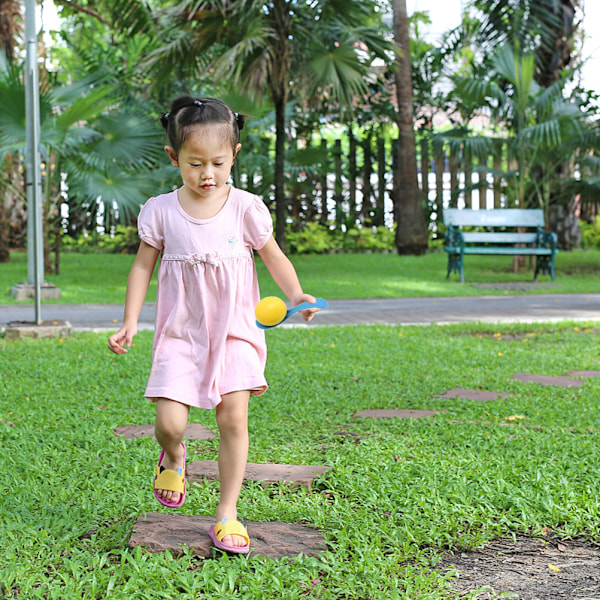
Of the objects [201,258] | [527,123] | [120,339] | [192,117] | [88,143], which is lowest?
[120,339]

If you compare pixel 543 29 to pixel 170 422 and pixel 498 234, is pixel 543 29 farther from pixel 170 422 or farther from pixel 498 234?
pixel 170 422

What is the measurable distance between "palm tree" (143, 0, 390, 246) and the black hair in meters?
9.28

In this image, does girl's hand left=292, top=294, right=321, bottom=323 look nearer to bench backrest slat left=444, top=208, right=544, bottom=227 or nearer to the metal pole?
the metal pole

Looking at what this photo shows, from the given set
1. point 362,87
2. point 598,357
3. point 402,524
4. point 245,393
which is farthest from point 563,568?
point 362,87

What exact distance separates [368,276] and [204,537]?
9998 millimetres

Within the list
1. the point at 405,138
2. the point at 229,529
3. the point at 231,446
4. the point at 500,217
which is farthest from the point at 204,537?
the point at 405,138

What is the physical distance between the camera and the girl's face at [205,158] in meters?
2.16

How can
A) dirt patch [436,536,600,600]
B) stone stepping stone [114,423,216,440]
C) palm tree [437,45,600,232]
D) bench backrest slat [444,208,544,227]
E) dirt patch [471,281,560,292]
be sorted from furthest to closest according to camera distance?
bench backrest slat [444,208,544,227] → palm tree [437,45,600,232] → dirt patch [471,281,560,292] → stone stepping stone [114,423,216,440] → dirt patch [436,536,600,600]

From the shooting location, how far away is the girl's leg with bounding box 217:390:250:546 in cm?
218

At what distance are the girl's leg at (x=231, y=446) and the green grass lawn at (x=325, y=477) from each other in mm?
163

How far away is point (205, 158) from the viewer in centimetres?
218

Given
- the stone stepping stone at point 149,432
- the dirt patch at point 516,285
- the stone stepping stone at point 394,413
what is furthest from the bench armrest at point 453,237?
the stone stepping stone at point 149,432

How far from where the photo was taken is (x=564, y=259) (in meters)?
14.9

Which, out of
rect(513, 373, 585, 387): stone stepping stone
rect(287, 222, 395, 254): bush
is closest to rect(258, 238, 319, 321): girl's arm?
rect(513, 373, 585, 387): stone stepping stone
